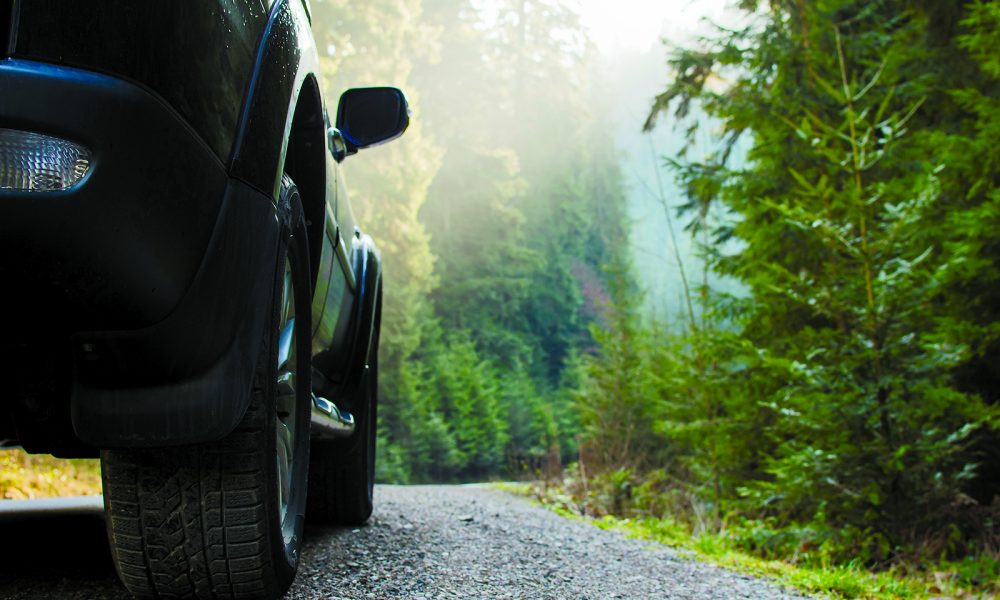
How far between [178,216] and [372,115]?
1890 mm

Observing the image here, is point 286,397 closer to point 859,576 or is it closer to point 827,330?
point 859,576

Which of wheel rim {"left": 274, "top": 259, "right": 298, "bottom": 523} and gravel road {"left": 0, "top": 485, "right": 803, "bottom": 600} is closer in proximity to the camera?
wheel rim {"left": 274, "top": 259, "right": 298, "bottom": 523}

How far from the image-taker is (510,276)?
46844mm

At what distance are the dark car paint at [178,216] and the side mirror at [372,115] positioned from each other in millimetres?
1409

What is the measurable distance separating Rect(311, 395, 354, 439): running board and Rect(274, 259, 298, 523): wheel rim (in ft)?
0.67

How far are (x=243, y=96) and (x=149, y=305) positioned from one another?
1.47 ft

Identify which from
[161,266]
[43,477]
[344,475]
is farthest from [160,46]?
[43,477]

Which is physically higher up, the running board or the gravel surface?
the running board

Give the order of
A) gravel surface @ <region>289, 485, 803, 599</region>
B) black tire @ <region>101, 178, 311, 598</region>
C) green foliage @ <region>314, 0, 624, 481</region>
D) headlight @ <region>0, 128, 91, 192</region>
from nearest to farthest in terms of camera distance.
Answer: headlight @ <region>0, 128, 91, 192</region>
black tire @ <region>101, 178, 311, 598</region>
gravel surface @ <region>289, 485, 803, 599</region>
green foliage @ <region>314, 0, 624, 481</region>

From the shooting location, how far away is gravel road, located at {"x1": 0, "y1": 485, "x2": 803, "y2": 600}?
2.63 m

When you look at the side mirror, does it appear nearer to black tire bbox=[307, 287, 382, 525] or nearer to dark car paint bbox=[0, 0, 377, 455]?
black tire bbox=[307, 287, 382, 525]

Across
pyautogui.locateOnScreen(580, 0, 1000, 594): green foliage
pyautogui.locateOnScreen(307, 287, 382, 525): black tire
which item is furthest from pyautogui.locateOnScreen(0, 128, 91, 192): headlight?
pyautogui.locateOnScreen(580, 0, 1000, 594): green foliage

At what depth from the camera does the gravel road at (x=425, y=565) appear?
263 centimetres

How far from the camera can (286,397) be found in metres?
2.23
